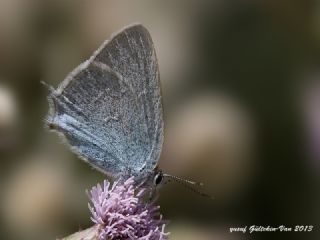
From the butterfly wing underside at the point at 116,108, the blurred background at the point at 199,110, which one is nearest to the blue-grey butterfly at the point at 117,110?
the butterfly wing underside at the point at 116,108

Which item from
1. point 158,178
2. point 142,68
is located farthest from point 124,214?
point 142,68

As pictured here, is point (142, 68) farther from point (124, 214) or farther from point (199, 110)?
point (199, 110)

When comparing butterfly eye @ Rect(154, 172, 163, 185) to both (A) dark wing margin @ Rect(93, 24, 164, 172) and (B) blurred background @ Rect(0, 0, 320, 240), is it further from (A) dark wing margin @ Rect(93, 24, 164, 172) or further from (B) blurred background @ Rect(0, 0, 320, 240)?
(B) blurred background @ Rect(0, 0, 320, 240)

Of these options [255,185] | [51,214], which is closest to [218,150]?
[255,185]

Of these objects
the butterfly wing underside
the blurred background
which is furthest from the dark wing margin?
the blurred background

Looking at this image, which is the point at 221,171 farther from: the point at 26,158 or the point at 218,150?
the point at 26,158
